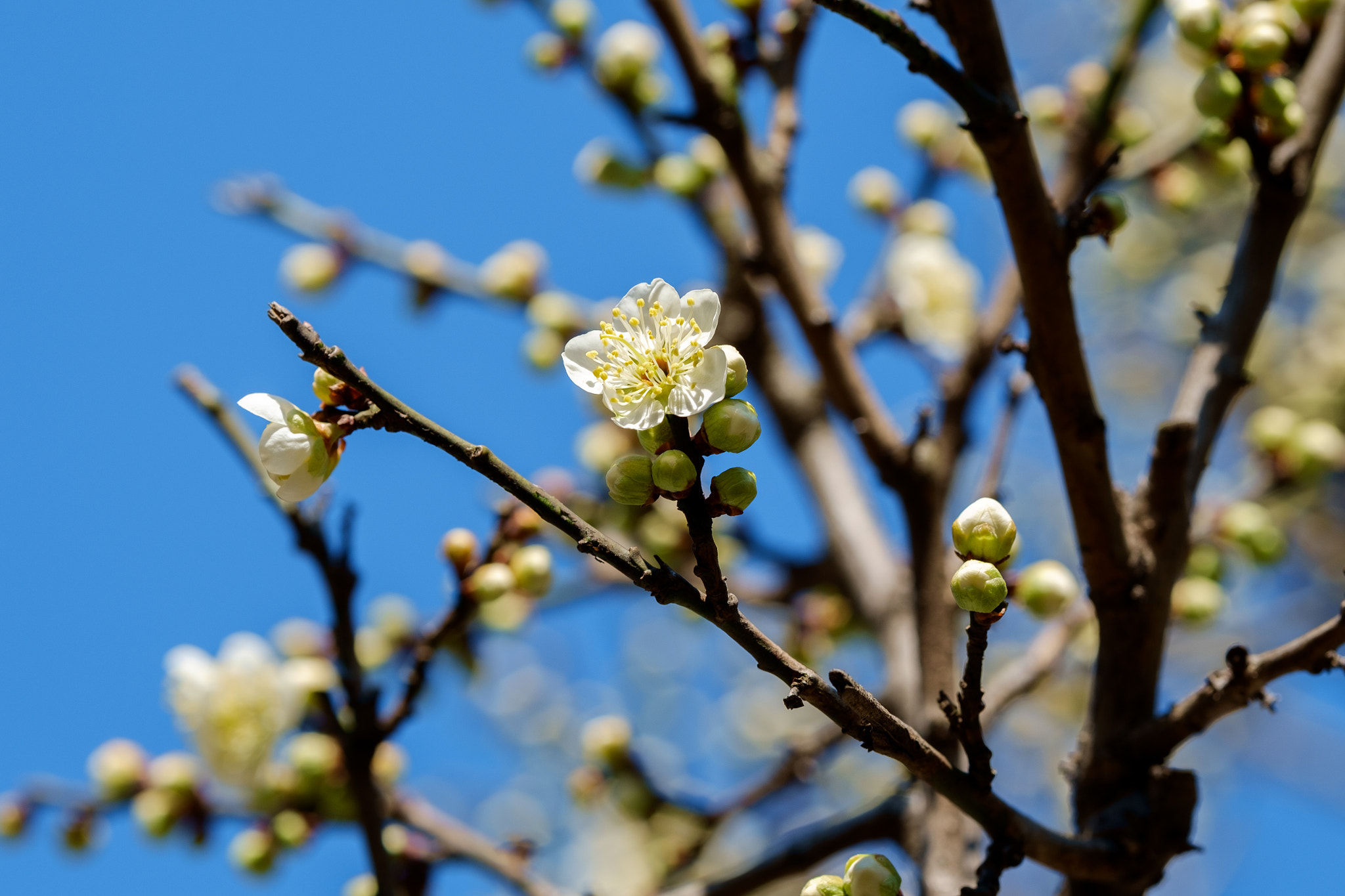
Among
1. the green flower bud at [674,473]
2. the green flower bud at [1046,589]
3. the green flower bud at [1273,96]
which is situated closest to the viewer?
the green flower bud at [674,473]

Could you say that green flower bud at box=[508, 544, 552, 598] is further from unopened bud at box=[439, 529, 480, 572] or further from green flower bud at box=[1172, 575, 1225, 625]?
green flower bud at box=[1172, 575, 1225, 625]

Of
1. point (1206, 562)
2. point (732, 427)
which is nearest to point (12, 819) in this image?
point (732, 427)

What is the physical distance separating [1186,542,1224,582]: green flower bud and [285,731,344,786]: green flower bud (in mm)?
2282

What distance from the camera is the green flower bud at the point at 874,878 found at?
1311 millimetres

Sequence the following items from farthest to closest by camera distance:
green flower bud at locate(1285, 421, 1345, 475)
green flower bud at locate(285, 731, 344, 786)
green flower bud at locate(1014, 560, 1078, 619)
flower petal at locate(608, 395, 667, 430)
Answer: green flower bud at locate(1285, 421, 1345, 475), green flower bud at locate(285, 731, 344, 786), green flower bud at locate(1014, 560, 1078, 619), flower petal at locate(608, 395, 667, 430)

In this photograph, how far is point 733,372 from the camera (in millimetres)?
1307

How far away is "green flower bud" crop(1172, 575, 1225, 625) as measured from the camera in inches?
107

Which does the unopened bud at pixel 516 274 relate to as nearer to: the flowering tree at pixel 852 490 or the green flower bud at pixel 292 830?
the flowering tree at pixel 852 490

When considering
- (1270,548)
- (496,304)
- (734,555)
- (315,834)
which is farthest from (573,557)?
(1270,548)

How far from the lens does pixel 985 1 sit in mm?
1642

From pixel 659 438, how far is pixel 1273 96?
1.56 metres

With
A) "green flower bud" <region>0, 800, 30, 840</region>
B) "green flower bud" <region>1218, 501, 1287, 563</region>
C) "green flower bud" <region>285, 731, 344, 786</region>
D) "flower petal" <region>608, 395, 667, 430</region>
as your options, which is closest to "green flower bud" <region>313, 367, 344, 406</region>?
"flower petal" <region>608, 395, 667, 430</region>

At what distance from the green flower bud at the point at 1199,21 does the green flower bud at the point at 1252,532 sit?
4.14ft

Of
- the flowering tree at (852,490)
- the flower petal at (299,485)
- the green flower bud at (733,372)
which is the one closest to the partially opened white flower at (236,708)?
the flowering tree at (852,490)
